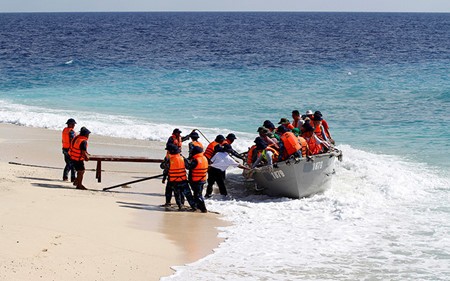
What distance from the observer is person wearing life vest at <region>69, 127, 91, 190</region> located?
15.2m

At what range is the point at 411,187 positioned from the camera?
16.4m

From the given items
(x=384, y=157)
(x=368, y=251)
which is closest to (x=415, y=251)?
(x=368, y=251)

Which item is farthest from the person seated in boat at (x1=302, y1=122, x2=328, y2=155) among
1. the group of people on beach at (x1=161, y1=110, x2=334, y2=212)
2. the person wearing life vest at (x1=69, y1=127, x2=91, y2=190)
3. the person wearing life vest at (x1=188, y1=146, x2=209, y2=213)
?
the person wearing life vest at (x1=69, y1=127, x2=91, y2=190)

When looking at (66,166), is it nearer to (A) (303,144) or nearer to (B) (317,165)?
(A) (303,144)

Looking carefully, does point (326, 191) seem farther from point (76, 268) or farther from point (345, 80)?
point (345, 80)

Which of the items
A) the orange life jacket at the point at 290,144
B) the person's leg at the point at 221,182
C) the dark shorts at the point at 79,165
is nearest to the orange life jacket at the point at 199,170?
the person's leg at the point at 221,182

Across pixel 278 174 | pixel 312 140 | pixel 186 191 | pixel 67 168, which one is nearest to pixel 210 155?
pixel 278 174

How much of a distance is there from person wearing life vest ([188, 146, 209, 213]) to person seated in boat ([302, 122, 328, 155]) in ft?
8.91

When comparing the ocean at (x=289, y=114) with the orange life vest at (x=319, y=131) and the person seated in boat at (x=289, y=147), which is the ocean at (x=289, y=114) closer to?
the person seated in boat at (x=289, y=147)

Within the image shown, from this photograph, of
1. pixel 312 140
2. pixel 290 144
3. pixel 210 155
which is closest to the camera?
pixel 290 144

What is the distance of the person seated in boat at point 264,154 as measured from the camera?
49.4ft

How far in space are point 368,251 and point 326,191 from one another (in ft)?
13.1

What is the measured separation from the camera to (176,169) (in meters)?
13.7

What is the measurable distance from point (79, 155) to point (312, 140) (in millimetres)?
4992
